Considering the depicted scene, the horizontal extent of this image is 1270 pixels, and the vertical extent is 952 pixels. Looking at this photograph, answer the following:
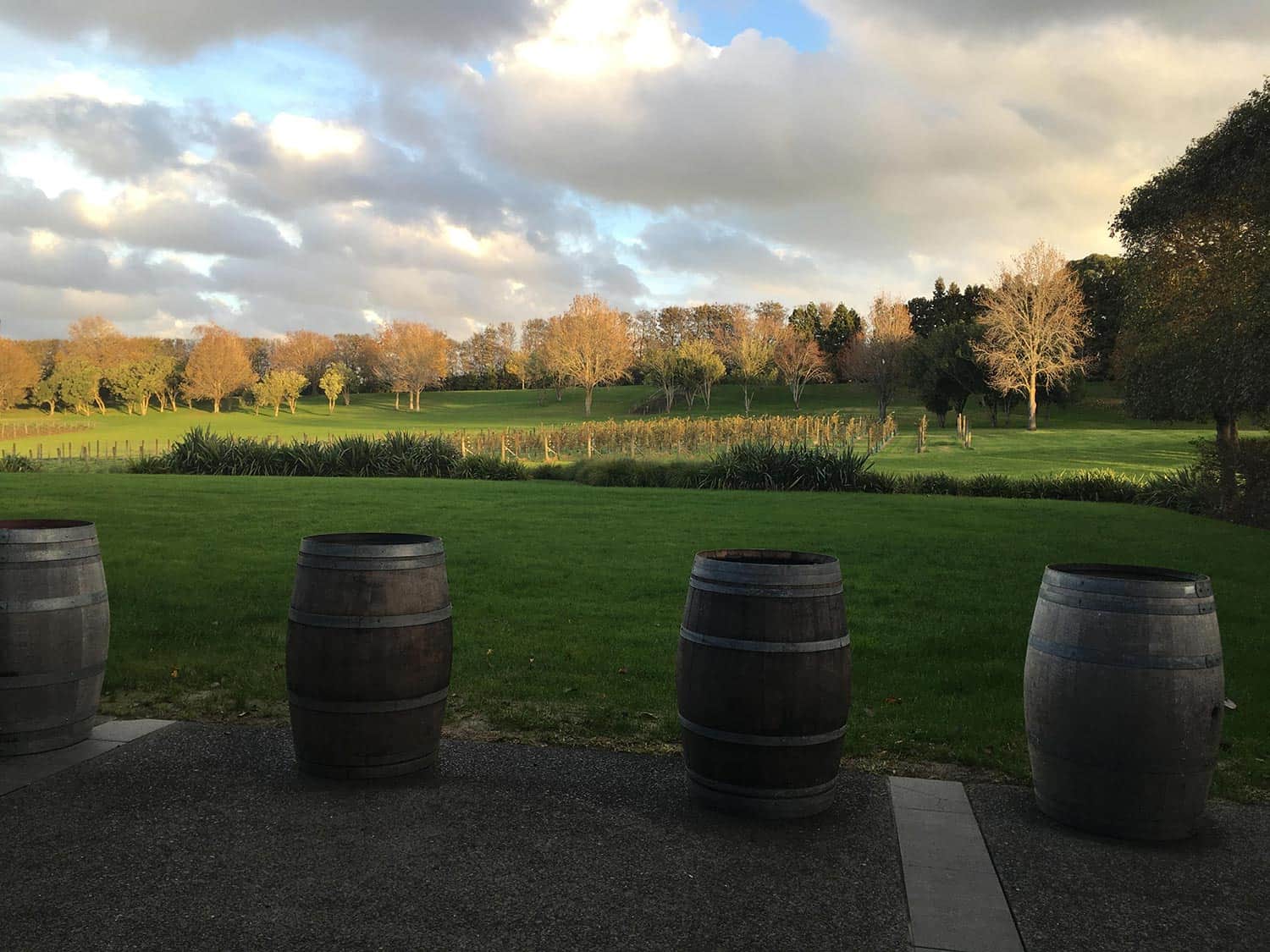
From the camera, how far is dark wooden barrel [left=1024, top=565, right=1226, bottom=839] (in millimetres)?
3982

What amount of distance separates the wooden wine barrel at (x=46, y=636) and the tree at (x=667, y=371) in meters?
75.6

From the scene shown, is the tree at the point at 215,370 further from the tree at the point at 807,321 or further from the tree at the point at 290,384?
the tree at the point at 807,321

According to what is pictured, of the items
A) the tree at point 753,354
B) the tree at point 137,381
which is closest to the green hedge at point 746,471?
the tree at point 753,354

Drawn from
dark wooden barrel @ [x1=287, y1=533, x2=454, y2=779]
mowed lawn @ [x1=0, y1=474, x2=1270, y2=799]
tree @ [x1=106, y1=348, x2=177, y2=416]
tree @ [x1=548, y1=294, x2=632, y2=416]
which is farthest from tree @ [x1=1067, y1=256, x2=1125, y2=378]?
tree @ [x1=106, y1=348, x2=177, y2=416]

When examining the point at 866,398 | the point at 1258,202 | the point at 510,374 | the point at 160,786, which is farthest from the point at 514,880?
the point at 510,374

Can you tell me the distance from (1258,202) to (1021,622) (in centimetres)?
1546

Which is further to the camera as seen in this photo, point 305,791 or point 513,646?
point 513,646

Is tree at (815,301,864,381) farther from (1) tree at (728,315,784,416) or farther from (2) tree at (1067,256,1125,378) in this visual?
(2) tree at (1067,256,1125,378)

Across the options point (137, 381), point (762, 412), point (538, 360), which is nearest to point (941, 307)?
point (762, 412)

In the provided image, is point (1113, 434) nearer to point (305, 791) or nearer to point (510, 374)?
point (305, 791)

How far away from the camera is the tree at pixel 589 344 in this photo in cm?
8375

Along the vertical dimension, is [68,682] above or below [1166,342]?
below

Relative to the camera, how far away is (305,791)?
4.43 metres

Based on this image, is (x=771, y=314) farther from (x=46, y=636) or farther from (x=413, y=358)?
(x=46, y=636)
